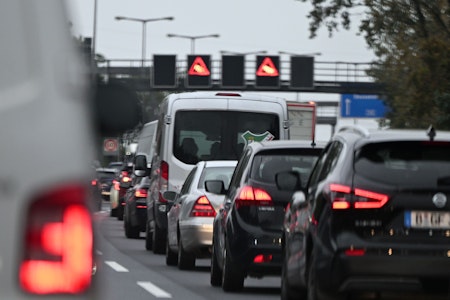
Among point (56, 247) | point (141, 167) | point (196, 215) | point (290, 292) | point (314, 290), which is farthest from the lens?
point (141, 167)

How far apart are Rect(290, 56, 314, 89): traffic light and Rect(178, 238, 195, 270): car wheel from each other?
60260 mm

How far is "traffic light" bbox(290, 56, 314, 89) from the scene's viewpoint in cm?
8219

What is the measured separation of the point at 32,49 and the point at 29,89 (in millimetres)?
116

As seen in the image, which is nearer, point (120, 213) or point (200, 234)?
point (200, 234)

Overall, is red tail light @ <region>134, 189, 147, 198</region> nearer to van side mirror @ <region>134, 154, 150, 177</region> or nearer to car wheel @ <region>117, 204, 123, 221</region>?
van side mirror @ <region>134, 154, 150, 177</region>

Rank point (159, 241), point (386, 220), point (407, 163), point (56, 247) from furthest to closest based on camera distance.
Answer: point (159, 241), point (407, 163), point (386, 220), point (56, 247)

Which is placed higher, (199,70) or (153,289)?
(199,70)

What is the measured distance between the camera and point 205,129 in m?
28.5

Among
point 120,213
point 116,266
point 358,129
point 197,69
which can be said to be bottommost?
point 120,213

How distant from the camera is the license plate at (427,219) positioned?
37.9 ft

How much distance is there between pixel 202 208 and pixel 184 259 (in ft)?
2.96

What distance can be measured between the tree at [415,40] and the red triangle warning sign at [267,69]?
23283mm

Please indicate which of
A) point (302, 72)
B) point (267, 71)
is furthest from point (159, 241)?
point (302, 72)

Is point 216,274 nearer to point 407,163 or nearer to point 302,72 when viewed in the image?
point 407,163
